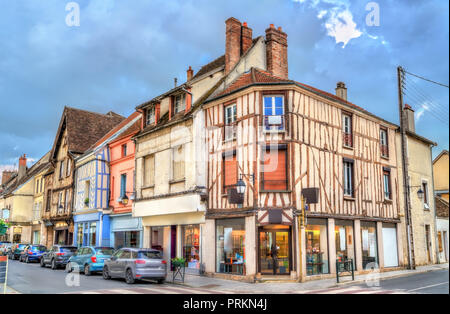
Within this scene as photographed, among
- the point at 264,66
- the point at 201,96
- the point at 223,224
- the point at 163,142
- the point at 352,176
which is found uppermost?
the point at 264,66

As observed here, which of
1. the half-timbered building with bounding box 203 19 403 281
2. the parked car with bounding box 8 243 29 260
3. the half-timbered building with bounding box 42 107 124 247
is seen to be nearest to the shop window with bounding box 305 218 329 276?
the half-timbered building with bounding box 203 19 403 281

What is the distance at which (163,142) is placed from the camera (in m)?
21.3

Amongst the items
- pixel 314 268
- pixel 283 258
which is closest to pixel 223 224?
pixel 283 258

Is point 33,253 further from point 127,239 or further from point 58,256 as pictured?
point 127,239

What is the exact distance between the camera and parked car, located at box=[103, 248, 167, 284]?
1512 centimetres

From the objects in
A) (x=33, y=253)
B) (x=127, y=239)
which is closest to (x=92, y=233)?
(x=33, y=253)

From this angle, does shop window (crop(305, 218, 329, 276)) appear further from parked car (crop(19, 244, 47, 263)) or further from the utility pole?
parked car (crop(19, 244, 47, 263))

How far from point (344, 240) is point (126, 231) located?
12711 millimetres

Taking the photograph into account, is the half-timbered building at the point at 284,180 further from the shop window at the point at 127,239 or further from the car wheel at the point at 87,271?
the shop window at the point at 127,239

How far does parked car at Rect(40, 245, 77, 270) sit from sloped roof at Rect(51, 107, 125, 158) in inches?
425

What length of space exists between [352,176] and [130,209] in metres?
12.5

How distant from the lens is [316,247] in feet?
56.8
